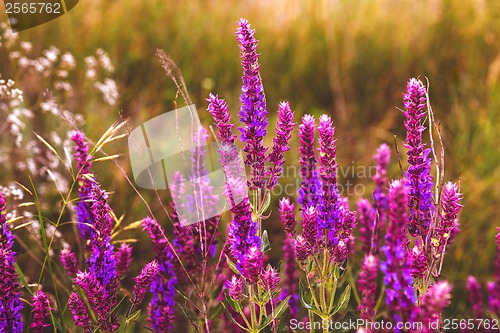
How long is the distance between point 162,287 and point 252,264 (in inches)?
24.7

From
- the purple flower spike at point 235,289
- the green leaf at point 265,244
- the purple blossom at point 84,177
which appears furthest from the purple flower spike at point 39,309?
the green leaf at point 265,244

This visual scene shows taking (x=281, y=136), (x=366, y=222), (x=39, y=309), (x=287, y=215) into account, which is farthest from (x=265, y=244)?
(x=39, y=309)

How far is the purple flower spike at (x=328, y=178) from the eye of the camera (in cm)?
170

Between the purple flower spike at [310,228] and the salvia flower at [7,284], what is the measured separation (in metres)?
0.79

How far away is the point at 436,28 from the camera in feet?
17.9

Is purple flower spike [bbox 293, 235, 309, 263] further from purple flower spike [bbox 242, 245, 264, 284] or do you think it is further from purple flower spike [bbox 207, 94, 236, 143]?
purple flower spike [bbox 207, 94, 236, 143]

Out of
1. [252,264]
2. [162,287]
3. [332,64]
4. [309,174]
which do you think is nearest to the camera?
[252,264]

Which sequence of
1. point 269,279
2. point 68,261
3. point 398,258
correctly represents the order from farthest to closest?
point 68,261 → point 269,279 → point 398,258

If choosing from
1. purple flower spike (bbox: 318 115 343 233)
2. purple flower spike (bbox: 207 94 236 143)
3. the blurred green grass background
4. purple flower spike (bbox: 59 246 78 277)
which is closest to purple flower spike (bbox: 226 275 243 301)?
purple flower spike (bbox: 318 115 343 233)

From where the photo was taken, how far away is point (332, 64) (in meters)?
4.98

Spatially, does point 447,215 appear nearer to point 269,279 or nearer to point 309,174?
point 309,174

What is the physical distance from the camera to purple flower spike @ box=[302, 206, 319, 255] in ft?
5.59

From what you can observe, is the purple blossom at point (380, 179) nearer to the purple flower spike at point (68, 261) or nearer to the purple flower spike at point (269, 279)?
the purple flower spike at point (269, 279)

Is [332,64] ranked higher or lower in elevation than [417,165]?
higher
